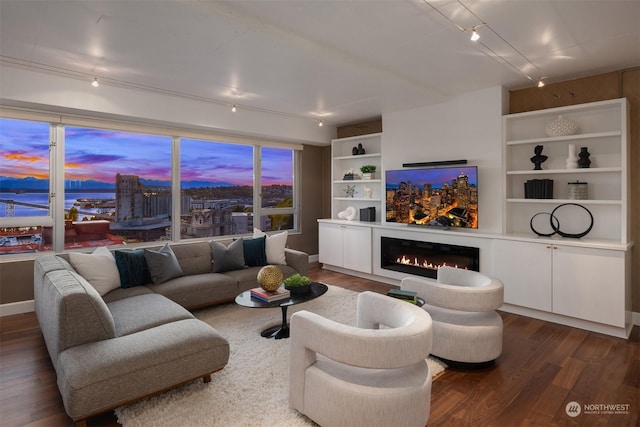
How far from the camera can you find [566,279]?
362 centimetres

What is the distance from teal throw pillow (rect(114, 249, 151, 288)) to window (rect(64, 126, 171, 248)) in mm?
1261

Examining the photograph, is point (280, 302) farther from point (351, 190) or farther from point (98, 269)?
point (351, 190)

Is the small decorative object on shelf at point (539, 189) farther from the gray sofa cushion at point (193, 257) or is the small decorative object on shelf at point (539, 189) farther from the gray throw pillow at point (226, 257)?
the gray sofa cushion at point (193, 257)

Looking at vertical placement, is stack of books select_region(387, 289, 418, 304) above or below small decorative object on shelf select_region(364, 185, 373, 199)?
below

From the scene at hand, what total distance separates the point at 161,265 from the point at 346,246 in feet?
10.0

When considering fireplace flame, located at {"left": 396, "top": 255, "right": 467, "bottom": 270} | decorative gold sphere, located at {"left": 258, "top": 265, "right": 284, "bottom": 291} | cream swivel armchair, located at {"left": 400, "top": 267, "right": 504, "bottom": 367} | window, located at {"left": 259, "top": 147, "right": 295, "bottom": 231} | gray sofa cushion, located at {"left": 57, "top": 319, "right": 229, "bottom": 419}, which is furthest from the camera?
window, located at {"left": 259, "top": 147, "right": 295, "bottom": 231}

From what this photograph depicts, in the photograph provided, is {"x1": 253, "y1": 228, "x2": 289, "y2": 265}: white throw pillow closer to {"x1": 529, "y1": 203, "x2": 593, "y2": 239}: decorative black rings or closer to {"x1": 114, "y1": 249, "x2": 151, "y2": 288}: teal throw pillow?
{"x1": 114, "y1": 249, "x2": 151, "y2": 288}: teal throw pillow

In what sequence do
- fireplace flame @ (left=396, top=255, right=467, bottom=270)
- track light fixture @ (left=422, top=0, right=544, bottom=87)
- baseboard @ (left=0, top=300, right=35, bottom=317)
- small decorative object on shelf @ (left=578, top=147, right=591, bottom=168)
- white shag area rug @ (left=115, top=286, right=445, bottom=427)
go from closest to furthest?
white shag area rug @ (left=115, top=286, right=445, bottom=427), track light fixture @ (left=422, top=0, right=544, bottom=87), small decorative object on shelf @ (left=578, top=147, right=591, bottom=168), baseboard @ (left=0, top=300, right=35, bottom=317), fireplace flame @ (left=396, top=255, right=467, bottom=270)

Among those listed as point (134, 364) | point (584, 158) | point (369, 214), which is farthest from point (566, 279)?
point (134, 364)

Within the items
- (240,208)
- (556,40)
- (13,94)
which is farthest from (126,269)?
(556,40)

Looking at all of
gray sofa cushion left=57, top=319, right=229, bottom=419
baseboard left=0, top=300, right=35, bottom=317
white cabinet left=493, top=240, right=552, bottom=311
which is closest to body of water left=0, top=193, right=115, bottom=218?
baseboard left=0, top=300, right=35, bottom=317

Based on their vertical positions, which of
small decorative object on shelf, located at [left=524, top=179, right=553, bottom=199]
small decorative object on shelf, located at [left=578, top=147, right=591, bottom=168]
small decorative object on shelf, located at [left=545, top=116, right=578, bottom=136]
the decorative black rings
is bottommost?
the decorative black rings

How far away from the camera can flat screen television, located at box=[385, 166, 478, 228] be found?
4.55 meters

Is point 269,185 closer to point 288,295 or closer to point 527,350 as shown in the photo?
point 288,295
